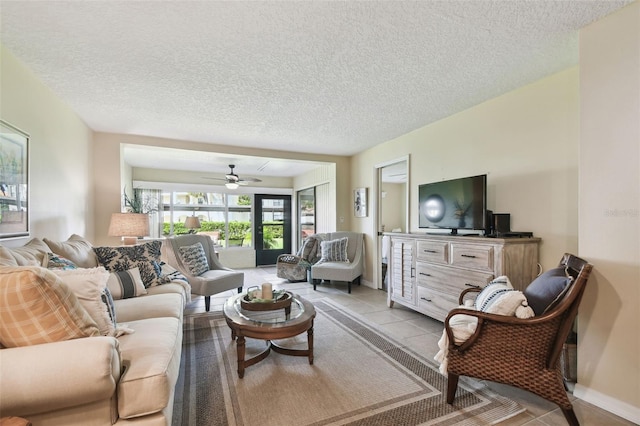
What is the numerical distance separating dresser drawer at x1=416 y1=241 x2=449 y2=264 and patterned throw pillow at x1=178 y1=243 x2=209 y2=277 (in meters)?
2.80

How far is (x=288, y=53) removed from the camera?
2.15 metres

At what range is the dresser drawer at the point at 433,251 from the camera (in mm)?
3027

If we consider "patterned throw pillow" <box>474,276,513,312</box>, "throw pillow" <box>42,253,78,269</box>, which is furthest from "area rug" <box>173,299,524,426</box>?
"throw pillow" <box>42,253,78,269</box>

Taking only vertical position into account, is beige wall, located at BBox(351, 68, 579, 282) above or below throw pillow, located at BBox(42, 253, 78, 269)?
above

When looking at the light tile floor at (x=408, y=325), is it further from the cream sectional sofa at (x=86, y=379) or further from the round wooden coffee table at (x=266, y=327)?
the cream sectional sofa at (x=86, y=379)

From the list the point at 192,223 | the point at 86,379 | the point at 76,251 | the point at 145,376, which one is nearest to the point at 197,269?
the point at 76,251

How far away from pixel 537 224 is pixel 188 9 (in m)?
3.21

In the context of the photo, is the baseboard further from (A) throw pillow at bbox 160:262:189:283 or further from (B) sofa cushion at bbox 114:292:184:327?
(A) throw pillow at bbox 160:262:189:283

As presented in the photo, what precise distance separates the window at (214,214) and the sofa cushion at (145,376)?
18.6 ft

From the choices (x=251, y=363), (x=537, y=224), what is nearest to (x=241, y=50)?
(x=251, y=363)

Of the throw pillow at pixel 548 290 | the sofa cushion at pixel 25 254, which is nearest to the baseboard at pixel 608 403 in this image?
the throw pillow at pixel 548 290

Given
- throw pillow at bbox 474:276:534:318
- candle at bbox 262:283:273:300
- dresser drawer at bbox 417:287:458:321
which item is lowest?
dresser drawer at bbox 417:287:458:321

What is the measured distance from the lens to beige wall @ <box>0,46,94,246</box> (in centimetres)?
216

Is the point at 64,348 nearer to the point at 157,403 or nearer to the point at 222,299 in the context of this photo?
the point at 157,403
